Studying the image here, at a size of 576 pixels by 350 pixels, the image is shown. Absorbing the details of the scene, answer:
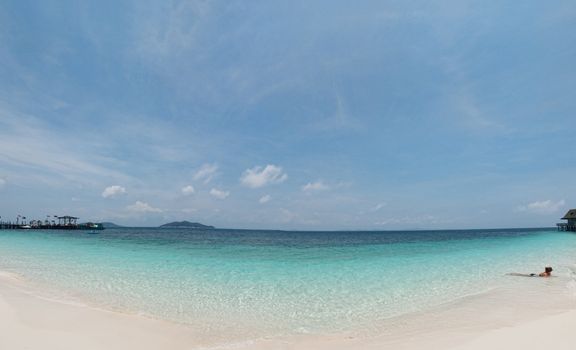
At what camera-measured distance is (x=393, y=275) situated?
13664 mm

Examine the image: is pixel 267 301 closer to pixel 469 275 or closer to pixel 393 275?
pixel 393 275

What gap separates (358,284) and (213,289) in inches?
210

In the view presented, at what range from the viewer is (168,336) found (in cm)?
631

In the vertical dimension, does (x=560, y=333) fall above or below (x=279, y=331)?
above

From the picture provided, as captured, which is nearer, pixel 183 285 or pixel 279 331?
pixel 279 331

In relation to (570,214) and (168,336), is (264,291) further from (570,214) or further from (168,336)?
(570,214)

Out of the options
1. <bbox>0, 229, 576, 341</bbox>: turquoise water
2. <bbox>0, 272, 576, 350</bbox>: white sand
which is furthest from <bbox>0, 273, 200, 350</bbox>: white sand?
<bbox>0, 229, 576, 341</bbox>: turquoise water

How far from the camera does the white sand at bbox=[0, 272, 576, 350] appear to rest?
5316 mm

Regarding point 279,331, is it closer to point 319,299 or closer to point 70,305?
point 319,299

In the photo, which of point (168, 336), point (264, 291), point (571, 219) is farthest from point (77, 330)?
point (571, 219)

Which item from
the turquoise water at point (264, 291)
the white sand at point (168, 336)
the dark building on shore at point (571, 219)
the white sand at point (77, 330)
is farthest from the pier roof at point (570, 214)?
the white sand at point (77, 330)

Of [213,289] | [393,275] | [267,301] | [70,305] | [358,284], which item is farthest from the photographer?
[393,275]

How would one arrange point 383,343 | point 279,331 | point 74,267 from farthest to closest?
point 74,267 < point 279,331 < point 383,343

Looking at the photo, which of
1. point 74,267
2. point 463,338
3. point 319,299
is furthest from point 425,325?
point 74,267
